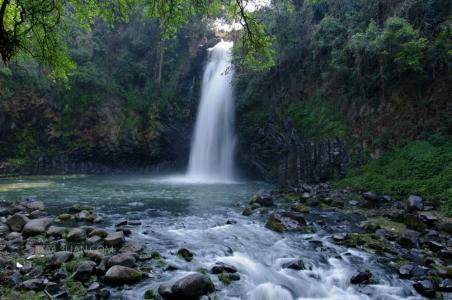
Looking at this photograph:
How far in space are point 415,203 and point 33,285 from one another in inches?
488

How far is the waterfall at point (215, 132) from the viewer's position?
3036 cm

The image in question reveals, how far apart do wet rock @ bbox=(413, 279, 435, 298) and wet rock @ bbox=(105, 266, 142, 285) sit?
5.74 meters

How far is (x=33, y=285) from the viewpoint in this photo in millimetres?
6004

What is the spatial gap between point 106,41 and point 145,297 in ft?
120

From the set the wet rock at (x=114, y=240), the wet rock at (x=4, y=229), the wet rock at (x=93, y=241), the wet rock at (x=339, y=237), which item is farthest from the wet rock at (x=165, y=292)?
the wet rock at (x=4, y=229)

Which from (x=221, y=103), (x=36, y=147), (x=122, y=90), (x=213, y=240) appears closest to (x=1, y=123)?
(x=36, y=147)

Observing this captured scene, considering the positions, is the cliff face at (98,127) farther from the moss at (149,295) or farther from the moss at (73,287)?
the moss at (149,295)

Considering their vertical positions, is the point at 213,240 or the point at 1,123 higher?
the point at 1,123

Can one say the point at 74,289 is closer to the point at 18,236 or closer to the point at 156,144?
the point at 18,236

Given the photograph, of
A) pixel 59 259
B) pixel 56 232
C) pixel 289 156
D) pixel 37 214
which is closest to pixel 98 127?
pixel 289 156

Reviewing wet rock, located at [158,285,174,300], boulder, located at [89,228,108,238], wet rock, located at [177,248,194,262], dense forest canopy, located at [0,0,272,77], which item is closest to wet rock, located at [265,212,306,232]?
wet rock, located at [177,248,194,262]

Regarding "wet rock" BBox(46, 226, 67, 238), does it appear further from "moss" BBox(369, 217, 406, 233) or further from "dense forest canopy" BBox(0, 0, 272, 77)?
"moss" BBox(369, 217, 406, 233)

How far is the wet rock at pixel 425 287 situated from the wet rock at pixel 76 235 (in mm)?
8327

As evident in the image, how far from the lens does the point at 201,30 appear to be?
3712 cm
